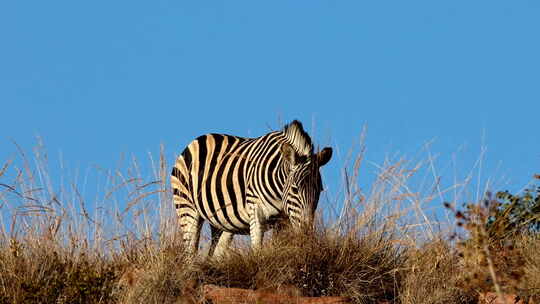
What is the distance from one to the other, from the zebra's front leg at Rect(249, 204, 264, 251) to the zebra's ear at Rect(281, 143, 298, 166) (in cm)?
75

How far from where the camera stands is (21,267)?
859 centimetres

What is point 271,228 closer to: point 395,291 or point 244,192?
point 244,192

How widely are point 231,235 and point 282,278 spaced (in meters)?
2.76

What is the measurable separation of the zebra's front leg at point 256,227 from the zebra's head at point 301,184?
0.37 m

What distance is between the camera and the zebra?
30.2 ft

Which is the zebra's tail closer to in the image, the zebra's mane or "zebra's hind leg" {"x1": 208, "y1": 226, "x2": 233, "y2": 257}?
"zebra's hind leg" {"x1": 208, "y1": 226, "x2": 233, "y2": 257}

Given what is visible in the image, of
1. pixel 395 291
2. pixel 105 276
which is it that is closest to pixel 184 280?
pixel 105 276

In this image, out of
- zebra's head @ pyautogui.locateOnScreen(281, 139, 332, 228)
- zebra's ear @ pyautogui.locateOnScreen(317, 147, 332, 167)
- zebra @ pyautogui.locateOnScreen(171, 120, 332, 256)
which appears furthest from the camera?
zebra's ear @ pyautogui.locateOnScreen(317, 147, 332, 167)

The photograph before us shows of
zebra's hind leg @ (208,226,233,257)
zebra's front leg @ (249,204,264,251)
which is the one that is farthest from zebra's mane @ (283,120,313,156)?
zebra's hind leg @ (208,226,233,257)

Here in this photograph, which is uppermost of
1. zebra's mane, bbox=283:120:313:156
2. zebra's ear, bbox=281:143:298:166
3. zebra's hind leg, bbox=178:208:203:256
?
zebra's mane, bbox=283:120:313:156

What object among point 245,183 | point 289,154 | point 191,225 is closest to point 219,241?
point 191,225

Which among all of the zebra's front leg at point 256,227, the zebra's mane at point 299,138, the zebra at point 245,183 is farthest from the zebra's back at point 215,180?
the zebra's mane at point 299,138

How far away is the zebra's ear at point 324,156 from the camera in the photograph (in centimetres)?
943

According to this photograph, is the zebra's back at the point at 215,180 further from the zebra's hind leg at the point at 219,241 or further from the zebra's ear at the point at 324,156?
the zebra's ear at the point at 324,156
